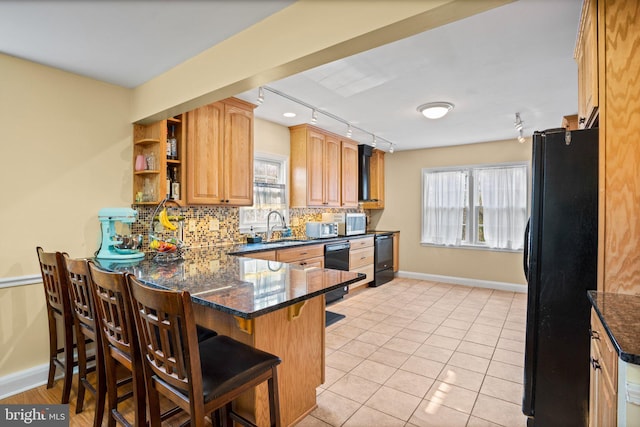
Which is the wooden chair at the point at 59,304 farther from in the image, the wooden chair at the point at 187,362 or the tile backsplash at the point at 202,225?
the wooden chair at the point at 187,362

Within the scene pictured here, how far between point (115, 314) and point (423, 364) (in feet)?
7.75

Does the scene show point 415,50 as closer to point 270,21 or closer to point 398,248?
point 270,21

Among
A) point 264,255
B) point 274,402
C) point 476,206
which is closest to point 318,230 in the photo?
point 264,255

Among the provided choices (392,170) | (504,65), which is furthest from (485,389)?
(392,170)

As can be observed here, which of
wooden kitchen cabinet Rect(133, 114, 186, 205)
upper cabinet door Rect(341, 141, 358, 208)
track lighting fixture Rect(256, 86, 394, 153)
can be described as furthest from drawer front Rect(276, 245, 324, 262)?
track lighting fixture Rect(256, 86, 394, 153)

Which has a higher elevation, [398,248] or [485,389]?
[398,248]

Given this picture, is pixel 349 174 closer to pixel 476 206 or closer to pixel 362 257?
pixel 362 257

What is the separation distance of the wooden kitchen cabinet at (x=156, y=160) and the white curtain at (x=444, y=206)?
4.45m

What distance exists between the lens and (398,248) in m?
6.26

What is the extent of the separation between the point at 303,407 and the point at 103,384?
1.16 m

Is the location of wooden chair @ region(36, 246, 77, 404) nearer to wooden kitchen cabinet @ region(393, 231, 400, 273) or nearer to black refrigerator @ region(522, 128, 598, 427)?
black refrigerator @ region(522, 128, 598, 427)

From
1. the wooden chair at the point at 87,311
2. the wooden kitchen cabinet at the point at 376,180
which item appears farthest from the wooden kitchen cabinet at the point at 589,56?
the wooden kitchen cabinet at the point at 376,180

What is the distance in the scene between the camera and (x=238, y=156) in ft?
11.2

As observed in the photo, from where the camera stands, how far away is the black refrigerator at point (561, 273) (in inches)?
65.7
